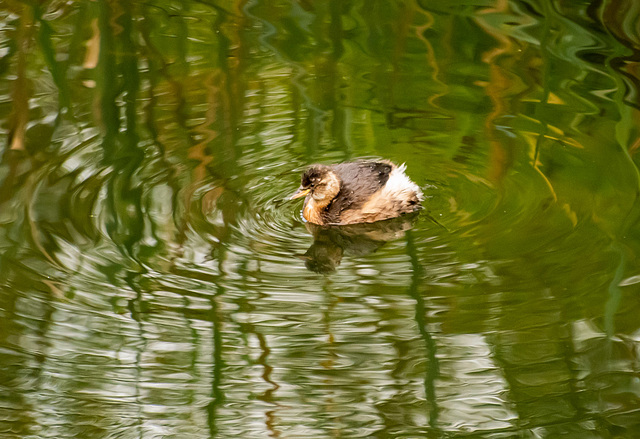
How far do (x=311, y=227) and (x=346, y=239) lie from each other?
7.8 inches

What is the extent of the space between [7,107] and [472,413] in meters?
3.95

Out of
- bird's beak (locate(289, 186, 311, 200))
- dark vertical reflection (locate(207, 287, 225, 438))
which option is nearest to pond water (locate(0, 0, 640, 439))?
dark vertical reflection (locate(207, 287, 225, 438))

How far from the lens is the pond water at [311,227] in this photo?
3.89 meters

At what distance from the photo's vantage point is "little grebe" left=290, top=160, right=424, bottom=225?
5.48 meters

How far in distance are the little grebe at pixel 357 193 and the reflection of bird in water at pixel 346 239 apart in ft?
0.18

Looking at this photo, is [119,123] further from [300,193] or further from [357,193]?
[357,193]

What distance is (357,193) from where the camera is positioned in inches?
221

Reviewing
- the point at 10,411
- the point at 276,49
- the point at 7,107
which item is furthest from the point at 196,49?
the point at 10,411

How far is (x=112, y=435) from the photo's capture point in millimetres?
3693

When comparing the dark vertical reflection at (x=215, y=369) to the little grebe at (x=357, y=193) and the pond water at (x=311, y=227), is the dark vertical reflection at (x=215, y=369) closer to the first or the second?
the pond water at (x=311, y=227)

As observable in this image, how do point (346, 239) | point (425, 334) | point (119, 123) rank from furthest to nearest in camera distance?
point (119, 123)
point (346, 239)
point (425, 334)

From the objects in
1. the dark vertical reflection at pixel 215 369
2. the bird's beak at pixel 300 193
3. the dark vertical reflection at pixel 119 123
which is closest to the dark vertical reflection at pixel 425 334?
the bird's beak at pixel 300 193

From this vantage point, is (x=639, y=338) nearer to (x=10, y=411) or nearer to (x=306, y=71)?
(x=10, y=411)

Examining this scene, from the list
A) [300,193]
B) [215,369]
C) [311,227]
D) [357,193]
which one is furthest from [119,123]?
[215,369]
